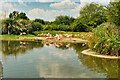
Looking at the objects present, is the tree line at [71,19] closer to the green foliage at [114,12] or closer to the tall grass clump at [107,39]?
the green foliage at [114,12]

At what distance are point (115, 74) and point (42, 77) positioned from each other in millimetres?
3081

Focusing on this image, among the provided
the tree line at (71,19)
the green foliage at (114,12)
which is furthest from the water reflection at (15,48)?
the green foliage at (114,12)

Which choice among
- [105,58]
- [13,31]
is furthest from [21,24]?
[105,58]

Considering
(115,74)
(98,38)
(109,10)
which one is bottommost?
(115,74)

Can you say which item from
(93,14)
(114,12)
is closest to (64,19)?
(93,14)

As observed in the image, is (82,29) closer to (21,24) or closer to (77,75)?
(21,24)

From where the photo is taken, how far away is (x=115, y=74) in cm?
730

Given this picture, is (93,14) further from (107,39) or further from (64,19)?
(107,39)

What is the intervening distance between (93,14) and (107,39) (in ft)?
109

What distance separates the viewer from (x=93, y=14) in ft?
143

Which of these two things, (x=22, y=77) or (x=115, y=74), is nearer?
(x=22, y=77)

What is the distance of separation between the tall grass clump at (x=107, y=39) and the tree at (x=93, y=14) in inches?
1200

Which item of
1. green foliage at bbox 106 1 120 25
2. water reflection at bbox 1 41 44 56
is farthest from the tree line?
water reflection at bbox 1 41 44 56

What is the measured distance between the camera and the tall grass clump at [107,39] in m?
11.2
